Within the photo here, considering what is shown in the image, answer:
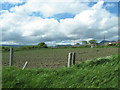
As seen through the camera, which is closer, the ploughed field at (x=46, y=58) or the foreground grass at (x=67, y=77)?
the foreground grass at (x=67, y=77)

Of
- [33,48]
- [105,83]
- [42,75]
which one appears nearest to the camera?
[105,83]

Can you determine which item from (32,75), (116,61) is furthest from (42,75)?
(116,61)

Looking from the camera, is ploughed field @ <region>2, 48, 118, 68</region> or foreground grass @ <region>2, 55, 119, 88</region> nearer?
foreground grass @ <region>2, 55, 119, 88</region>

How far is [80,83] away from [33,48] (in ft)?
144

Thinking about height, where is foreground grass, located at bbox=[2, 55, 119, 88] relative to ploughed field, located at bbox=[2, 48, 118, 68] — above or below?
above

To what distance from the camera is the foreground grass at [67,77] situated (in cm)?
689

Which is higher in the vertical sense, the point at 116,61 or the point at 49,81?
the point at 116,61

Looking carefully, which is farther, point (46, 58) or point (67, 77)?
point (46, 58)

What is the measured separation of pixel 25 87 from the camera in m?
7.08

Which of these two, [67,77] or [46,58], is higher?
[67,77]

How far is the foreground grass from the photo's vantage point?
271 inches

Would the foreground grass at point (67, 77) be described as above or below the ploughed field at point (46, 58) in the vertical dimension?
above

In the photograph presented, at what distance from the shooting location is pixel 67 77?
7.53m

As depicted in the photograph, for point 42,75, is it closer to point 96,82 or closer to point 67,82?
point 67,82
